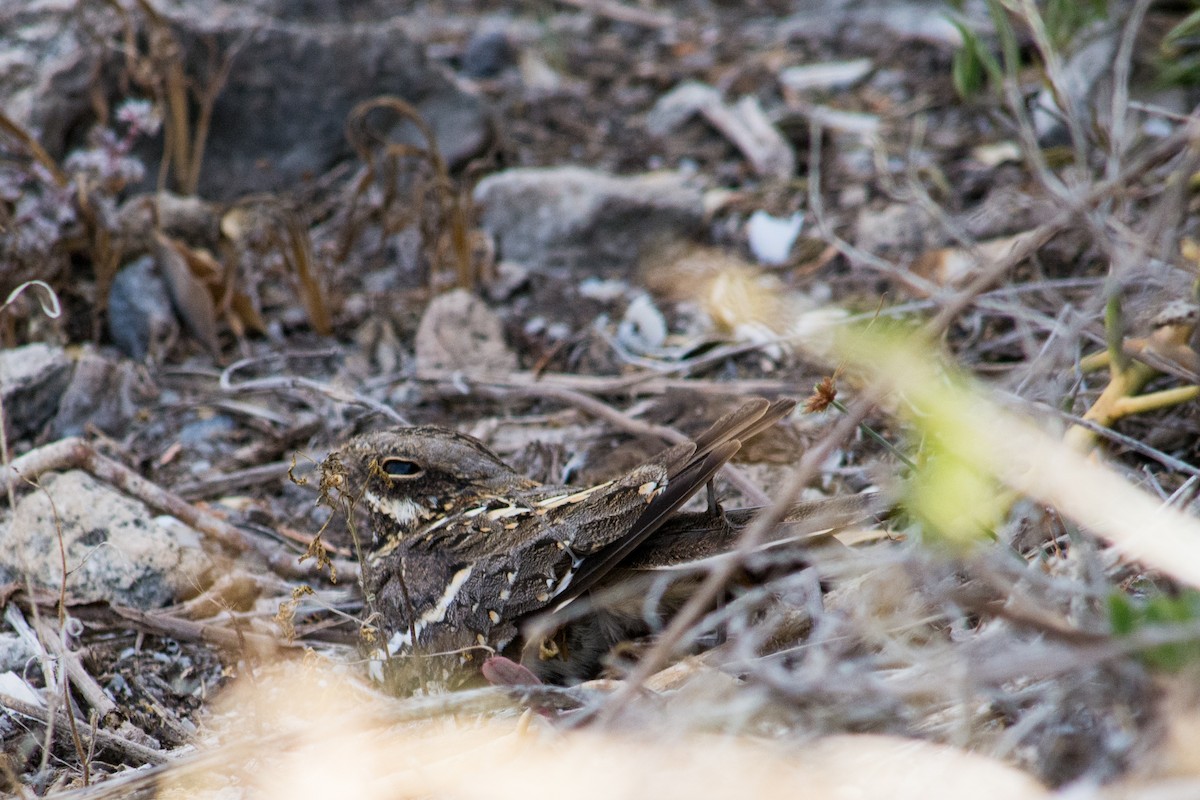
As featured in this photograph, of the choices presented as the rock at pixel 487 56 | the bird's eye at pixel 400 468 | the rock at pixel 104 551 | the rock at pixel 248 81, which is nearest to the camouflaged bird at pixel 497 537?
the bird's eye at pixel 400 468

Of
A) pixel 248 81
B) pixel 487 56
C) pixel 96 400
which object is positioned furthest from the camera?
pixel 487 56

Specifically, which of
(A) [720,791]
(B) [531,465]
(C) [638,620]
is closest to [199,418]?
(B) [531,465]

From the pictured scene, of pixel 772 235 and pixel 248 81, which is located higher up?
pixel 248 81

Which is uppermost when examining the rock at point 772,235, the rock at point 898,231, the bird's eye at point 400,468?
the bird's eye at point 400,468

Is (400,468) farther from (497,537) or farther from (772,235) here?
(772,235)

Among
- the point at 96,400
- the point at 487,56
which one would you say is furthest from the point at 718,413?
the point at 487,56

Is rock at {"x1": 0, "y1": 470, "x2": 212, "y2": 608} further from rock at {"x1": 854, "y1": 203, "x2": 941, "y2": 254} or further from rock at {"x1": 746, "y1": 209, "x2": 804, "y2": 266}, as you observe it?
rock at {"x1": 854, "y1": 203, "x2": 941, "y2": 254}

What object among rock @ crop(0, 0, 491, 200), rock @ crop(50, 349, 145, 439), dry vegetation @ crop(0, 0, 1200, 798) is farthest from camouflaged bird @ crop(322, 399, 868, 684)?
rock @ crop(0, 0, 491, 200)

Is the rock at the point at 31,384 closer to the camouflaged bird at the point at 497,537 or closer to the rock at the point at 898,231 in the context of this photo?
the camouflaged bird at the point at 497,537
